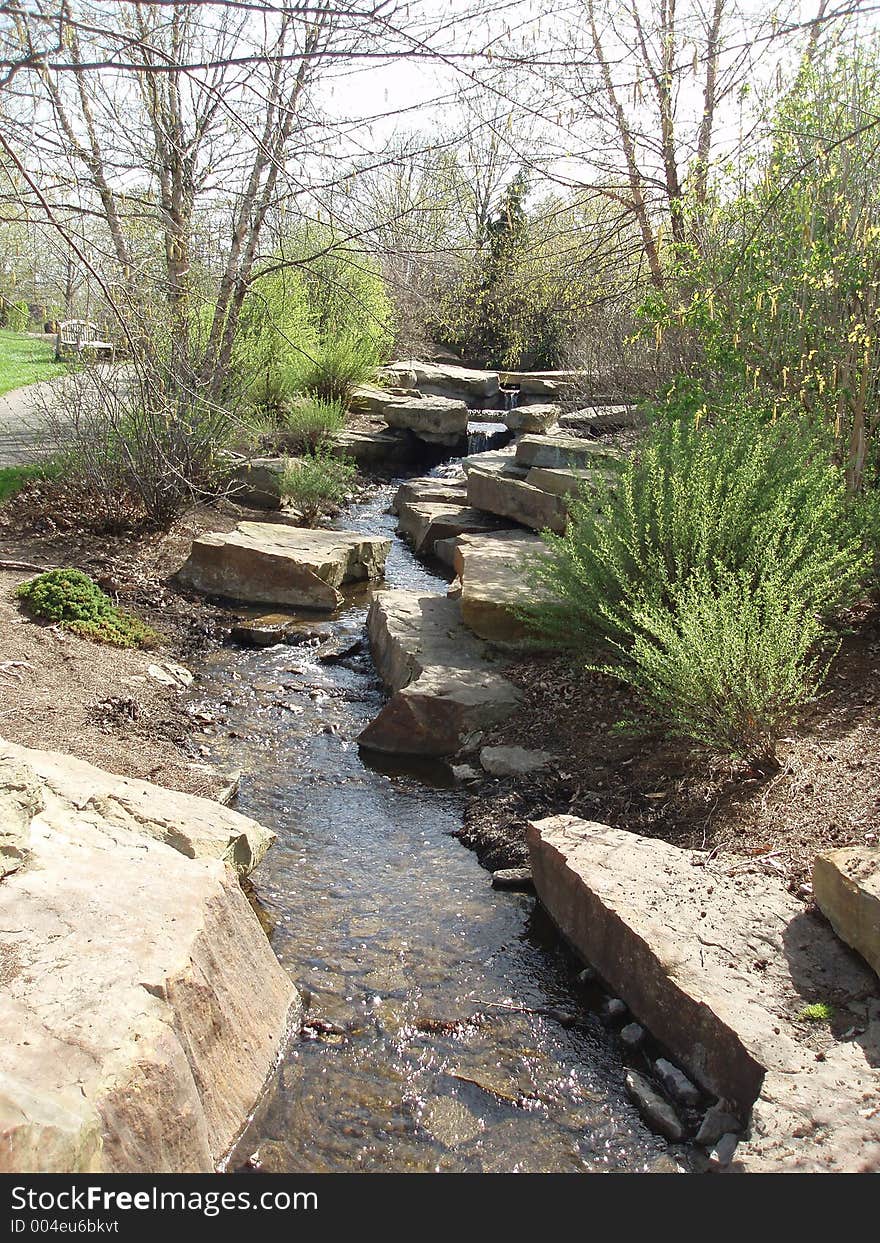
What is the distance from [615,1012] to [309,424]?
412 inches

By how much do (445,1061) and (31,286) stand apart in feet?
21.5

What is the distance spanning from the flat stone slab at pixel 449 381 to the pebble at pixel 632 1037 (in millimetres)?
16232

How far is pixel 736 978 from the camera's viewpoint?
3.46 metres

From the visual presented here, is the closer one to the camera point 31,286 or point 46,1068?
point 46,1068

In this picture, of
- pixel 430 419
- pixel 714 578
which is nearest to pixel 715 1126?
pixel 714 578

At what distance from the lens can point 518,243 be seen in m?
11.0

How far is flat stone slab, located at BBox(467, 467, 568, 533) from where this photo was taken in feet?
31.1

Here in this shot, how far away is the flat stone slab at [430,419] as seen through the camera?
1496 centimetres

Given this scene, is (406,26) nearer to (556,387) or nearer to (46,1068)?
(46,1068)

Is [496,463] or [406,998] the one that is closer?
[406,998]
